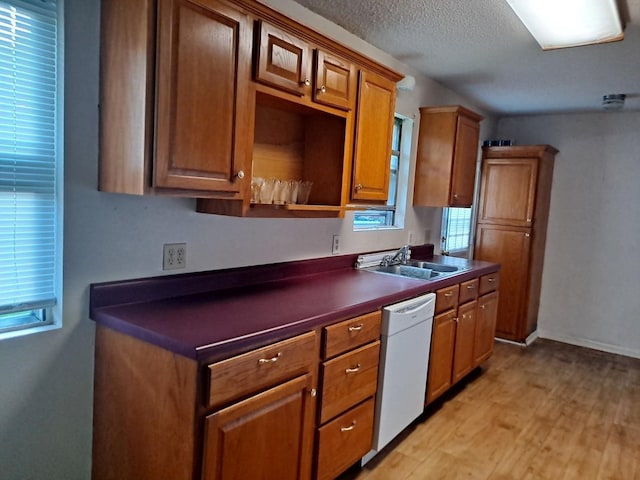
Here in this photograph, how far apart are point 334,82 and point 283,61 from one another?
15.3 inches

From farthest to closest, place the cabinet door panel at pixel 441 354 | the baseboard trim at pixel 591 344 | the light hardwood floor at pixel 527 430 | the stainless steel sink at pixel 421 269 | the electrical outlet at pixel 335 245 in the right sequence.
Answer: the baseboard trim at pixel 591 344, the stainless steel sink at pixel 421 269, the electrical outlet at pixel 335 245, the cabinet door panel at pixel 441 354, the light hardwood floor at pixel 527 430

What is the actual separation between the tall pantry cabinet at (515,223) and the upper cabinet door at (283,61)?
308 cm

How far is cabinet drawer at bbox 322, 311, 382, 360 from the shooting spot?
6.35 feet

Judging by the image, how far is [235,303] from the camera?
1.95m

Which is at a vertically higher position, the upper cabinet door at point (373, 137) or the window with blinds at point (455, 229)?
the upper cabinet door at point (373, 137)

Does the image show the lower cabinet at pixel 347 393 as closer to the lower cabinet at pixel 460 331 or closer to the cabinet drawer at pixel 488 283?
the lower cabinet at pixel 460 331

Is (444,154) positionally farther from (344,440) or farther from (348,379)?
(344,440)

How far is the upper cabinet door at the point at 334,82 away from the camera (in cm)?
217

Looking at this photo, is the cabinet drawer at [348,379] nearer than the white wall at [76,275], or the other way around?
the white wall at [76,275]

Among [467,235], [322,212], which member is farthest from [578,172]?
[322,212]

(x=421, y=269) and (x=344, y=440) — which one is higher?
(x=421, y=269)

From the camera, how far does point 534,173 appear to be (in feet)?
14.4

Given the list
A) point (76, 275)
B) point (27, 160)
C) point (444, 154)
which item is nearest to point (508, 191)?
point (444, 154)

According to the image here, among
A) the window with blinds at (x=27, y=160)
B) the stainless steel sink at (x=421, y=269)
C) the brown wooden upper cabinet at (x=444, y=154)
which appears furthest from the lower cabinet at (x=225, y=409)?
the brown wooden upper cabinet at (x=444, y=154)
